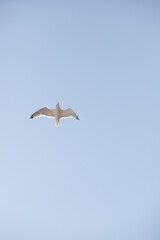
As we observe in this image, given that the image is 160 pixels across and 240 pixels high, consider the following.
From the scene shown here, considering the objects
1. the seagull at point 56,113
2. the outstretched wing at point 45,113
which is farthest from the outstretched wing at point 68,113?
the outstretched wing at point 45,113

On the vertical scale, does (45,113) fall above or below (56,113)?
above

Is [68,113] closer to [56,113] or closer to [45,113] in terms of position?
[56,113]

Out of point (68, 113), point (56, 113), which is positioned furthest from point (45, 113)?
point (68, 113)

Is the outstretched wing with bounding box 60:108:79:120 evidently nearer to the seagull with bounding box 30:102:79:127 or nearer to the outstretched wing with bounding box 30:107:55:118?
the seagull with bounding box 30:102:79:127

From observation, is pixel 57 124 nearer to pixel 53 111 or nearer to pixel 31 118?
pixel 53 111

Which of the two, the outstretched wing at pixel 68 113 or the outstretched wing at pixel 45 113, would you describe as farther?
the outstretched wing at pixel 45 113

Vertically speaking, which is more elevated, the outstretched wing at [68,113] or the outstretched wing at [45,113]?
the outstretched wing at [45,113]

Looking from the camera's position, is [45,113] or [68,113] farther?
[45,113]

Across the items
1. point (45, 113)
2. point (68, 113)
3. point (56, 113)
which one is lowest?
point (68, 113)

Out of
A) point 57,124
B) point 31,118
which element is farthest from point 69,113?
point 31,118

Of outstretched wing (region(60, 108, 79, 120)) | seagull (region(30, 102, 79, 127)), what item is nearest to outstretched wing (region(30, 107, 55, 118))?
seagull (region(30, 102, 79, 127))

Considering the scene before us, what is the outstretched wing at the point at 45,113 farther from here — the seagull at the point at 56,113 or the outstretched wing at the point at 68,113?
the outstretched wing at the point at 68,113

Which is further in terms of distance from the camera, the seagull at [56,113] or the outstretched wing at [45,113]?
the outstretched wing at [45,113]

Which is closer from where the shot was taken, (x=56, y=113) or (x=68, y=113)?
(x=68, y=113)
